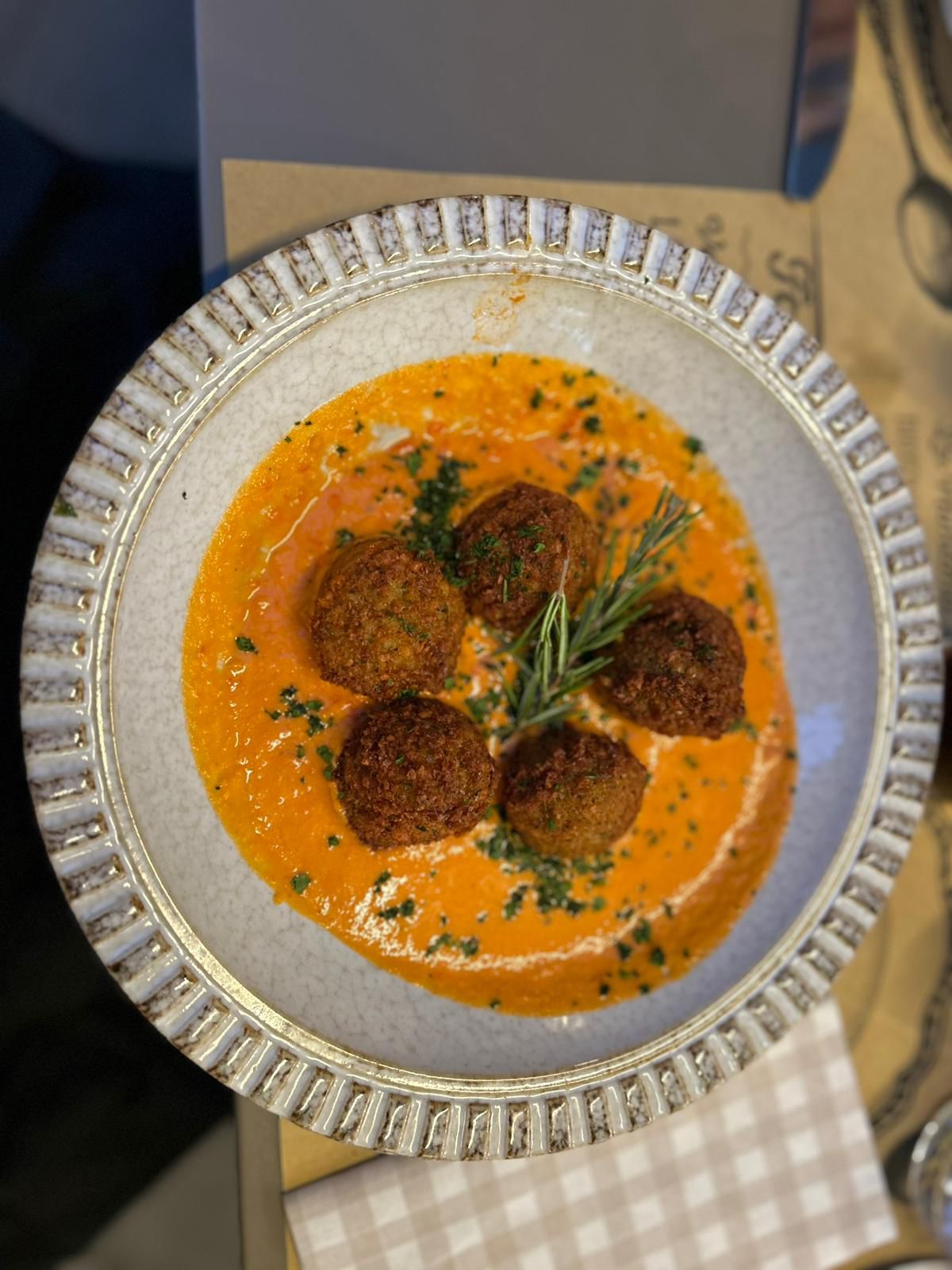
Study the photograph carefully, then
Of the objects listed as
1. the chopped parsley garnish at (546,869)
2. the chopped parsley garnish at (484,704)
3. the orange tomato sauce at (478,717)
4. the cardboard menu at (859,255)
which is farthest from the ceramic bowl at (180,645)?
the chopped parsley garnish at (484,704)

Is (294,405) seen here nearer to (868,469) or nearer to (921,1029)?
(868,469)

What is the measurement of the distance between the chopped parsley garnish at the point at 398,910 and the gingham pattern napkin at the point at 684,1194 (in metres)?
0.66

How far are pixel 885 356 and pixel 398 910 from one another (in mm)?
2112

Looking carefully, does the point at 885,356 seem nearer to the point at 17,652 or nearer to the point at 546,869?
the point at 546,869

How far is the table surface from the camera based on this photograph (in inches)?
98.4

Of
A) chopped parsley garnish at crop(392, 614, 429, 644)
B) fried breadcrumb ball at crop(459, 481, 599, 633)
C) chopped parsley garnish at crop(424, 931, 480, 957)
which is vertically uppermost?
fried breadcrumb ball at crop(459, 481, 599, 633)

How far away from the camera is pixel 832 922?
2275mm

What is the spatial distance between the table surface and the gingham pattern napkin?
0.20m

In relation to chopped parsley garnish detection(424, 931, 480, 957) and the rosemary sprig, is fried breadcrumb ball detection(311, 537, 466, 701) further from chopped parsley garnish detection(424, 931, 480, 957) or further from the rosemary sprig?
chopped parsley garnish detection(424, 931, 480, 957)

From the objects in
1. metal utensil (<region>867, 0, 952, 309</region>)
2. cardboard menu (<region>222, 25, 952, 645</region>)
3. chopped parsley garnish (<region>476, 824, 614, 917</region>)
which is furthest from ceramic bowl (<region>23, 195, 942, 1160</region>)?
metal utensil (<region>867, 0, 952, 309</region>)

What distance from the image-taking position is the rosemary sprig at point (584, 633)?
2.08 metres

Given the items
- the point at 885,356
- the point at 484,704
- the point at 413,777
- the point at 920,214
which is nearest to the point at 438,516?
the point at 484,704

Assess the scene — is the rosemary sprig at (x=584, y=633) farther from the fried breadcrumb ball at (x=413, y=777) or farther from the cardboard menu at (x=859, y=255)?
the cardboard menu at (x=859, y=255)

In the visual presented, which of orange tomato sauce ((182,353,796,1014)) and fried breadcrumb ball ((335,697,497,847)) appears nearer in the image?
fried breadcrumb ball ((335,697,497,847))
